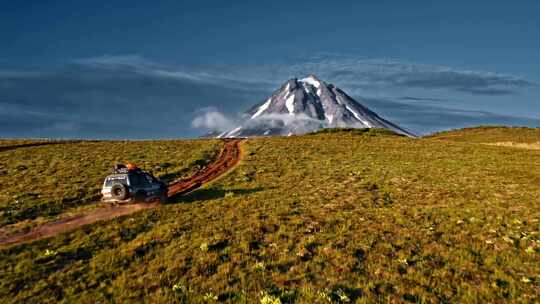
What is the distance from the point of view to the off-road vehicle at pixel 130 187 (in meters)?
24.7

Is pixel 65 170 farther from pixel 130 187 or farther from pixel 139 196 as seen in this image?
pixel 139 196

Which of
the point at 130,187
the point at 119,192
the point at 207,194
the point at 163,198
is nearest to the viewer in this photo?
the point at 119,192

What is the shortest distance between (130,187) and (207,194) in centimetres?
579

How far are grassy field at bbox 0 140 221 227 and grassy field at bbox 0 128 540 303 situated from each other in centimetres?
286

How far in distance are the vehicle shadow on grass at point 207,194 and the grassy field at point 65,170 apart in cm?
623

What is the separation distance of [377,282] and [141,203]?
1827 cm

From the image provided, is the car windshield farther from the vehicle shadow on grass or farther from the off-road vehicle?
the vehicle shadow on grass

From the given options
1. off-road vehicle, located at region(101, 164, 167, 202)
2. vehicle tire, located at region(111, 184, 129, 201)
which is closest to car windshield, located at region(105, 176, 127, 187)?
off-road vehicle, located at region(101, 164, 167, 202)

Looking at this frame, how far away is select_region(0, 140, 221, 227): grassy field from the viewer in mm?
25047

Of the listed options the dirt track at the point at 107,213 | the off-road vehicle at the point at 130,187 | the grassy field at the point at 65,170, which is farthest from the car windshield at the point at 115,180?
the grassy field at the point at 65,170

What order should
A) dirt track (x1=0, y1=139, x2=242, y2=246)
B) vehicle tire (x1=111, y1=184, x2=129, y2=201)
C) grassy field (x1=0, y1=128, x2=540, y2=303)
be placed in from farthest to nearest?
1. vehicle tire (x1=111, y1=184, x2=129, y2=201)
2. dirt track (x1=0, y1=139, x2=242, y2=246)
3. grassy field (x1=0, y1=128, x2=540, y2=303)

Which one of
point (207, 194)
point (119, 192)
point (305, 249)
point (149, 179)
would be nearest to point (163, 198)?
point (149, 179)

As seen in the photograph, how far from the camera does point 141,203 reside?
2548cm

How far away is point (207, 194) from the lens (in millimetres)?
28047
